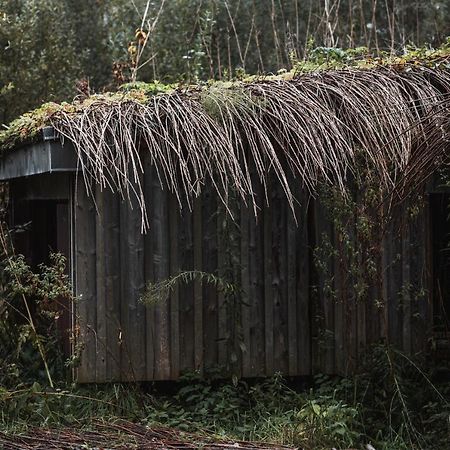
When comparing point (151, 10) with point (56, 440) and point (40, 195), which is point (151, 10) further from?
point (56, 440)

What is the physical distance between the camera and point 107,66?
1738cm

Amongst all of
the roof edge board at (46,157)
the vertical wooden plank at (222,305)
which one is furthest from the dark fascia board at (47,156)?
the vertical wooden plank at (222,305)

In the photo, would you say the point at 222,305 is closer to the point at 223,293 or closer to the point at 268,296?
the point at 223,293

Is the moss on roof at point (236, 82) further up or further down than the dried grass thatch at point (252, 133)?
further up

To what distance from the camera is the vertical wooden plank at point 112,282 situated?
22.9 ft

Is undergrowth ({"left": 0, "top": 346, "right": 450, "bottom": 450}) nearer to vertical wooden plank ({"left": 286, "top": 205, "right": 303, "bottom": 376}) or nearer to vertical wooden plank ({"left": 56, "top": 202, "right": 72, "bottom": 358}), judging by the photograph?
vertical wooden plank ({"left": 286, "top": 205, "right": 303, "bottom": 376})

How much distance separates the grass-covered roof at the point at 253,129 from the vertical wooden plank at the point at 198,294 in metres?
0.16

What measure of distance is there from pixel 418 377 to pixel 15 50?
9.50m

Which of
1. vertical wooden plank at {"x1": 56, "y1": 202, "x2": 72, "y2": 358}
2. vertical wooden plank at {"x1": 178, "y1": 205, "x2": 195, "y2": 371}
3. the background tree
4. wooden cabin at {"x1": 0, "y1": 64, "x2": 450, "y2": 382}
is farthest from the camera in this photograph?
the background tree

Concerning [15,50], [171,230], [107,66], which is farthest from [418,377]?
[107,66]

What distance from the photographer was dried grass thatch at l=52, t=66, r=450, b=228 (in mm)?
6762

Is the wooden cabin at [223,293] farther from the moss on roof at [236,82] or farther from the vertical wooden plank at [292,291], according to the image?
the moss on roof at [236,82]

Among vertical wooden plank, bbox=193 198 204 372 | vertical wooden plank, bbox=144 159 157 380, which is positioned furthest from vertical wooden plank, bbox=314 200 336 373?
vertical wooden plank, bbox=144 159 157 380

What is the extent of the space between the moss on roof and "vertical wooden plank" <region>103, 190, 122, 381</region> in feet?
2.50
